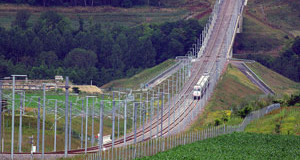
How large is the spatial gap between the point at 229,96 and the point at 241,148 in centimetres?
5134

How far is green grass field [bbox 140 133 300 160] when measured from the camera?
67250 millimetres

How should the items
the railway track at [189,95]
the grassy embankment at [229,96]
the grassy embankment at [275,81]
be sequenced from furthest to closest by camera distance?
the grassy embankment at [275,81]
the grassy embankment at [229,96]
the railway track at [189,95]

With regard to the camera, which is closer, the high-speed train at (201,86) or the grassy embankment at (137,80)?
the high-speed train at (201,86)

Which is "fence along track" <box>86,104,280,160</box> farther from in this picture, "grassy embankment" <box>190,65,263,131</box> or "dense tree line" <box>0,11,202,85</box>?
"dense tree line" <box>0,11,202,85</box>

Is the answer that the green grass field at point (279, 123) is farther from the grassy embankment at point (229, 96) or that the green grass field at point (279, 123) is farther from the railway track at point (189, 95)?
the railway track at point (189, 95)

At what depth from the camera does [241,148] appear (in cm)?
7438

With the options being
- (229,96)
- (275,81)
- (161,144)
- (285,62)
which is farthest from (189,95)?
(285,62)

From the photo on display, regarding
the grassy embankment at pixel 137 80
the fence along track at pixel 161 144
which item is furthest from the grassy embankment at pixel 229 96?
the grassy embankment at pixel 137 80

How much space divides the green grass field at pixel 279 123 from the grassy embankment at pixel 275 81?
125 ft

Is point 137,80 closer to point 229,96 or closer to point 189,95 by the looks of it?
point 189,95

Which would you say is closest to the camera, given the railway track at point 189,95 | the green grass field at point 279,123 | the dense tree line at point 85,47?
the railway track at point 189,95

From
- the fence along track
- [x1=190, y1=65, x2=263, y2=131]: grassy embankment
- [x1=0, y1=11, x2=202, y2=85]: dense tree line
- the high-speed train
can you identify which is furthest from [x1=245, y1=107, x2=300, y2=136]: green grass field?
[x1=0, y1=11, x2=202, y2=85]: dense tree line

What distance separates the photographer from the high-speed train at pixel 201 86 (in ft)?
388

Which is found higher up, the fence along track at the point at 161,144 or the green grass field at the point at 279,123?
the fence along track at the point at 161,144
